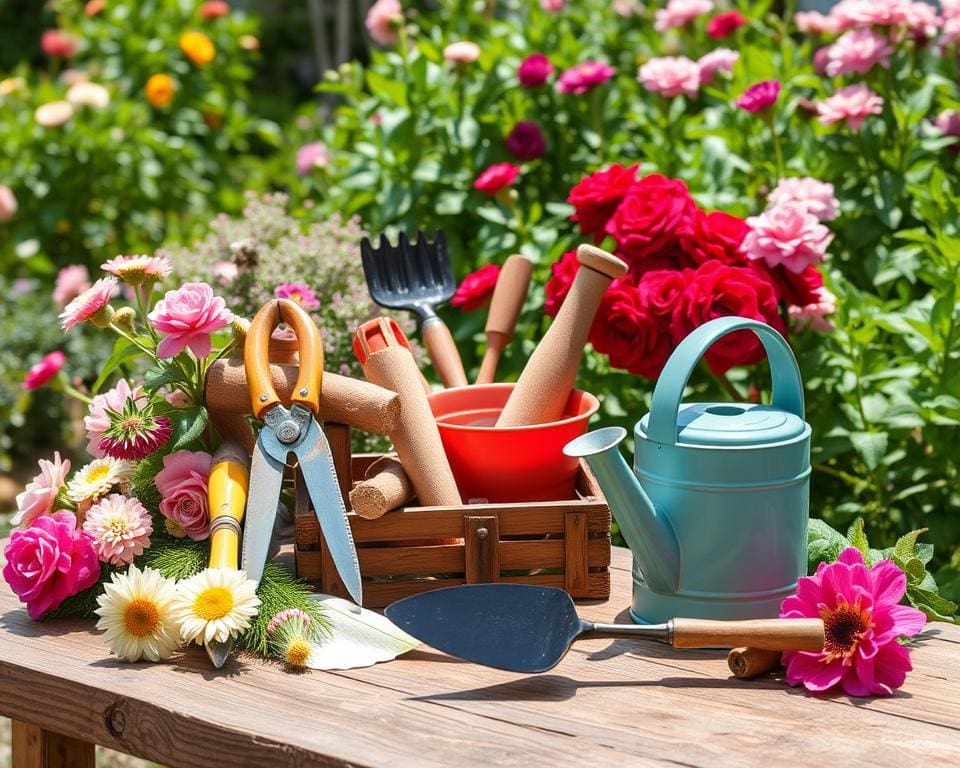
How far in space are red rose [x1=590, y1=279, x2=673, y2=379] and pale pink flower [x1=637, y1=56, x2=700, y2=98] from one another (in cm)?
85

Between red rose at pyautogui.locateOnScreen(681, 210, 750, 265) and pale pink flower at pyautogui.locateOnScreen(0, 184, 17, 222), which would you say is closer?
red rose at pyautogui.locateOnScreen(681, 210, 750, 265)

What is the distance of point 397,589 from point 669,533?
13.0 inches

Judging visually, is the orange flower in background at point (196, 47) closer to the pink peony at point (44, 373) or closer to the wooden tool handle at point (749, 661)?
the pink peony at point (44, 373)

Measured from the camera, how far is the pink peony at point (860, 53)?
216 centimetres

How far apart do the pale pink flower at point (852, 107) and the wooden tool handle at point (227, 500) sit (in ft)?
4.17

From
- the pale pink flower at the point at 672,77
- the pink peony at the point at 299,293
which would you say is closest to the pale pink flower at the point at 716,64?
the pale pink flower at the point at 672,77

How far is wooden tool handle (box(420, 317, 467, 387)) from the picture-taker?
5.37 ft

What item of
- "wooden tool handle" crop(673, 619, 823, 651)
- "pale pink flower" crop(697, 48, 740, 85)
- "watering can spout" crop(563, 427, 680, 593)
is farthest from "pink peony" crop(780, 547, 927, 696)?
"pale pink flower" crop(697, 48, 740, 85)

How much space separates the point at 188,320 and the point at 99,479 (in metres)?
0.23

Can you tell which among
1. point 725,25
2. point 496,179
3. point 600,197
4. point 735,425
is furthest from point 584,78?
point 735,425

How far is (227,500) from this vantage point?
1.35 m

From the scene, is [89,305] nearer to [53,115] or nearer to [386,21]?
[386,21]

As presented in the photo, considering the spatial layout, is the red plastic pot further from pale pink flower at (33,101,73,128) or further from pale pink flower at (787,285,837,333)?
pale pink flower at (33,101,73,128)

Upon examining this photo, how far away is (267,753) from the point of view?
3.58 feet
